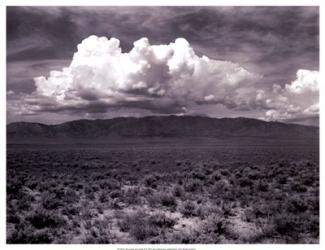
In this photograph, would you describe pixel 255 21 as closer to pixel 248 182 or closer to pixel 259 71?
pixel 259 71

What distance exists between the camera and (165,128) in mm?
23578

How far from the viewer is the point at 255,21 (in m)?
10.3

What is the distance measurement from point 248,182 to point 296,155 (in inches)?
89.2

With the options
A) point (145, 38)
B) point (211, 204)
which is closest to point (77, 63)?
point (145, 38)

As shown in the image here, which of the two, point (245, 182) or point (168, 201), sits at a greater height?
point (245, 182)

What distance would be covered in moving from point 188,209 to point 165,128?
1441cm

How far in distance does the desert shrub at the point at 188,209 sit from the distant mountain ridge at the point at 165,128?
4467 millimetres

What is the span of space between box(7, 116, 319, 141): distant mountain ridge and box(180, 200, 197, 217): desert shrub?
447cm

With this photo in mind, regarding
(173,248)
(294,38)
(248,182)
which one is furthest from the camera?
(248,182)

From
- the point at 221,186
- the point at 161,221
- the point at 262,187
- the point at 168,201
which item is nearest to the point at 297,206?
the point at 262,187

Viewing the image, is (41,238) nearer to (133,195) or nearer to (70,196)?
(70,196)

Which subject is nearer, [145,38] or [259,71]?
[145,38]

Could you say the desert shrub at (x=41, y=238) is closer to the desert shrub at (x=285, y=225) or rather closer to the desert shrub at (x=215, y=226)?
the desert shrub at (x=215, y=226)
